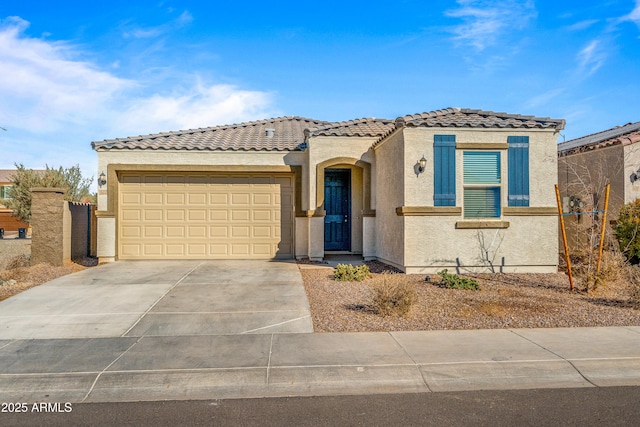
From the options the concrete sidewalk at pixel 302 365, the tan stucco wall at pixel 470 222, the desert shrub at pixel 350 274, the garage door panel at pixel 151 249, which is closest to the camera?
the concrete sidewalk at pixel 302 365

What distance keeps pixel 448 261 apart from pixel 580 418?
24.3 ft

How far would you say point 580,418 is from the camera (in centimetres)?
439

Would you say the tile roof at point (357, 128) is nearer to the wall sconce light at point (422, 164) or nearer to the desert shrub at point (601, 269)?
the wall sconce light at point (422, 164)

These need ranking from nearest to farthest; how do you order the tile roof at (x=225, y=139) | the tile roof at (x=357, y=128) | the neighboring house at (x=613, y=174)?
the neighboring house at (x=613, y=174) → the tile roof at (x=357, y=128) → the tile roof at (x=225, y=139)

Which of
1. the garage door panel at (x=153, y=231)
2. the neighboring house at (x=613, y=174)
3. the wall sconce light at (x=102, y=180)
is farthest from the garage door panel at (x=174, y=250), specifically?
the neighboring house at (x=613, y=174)

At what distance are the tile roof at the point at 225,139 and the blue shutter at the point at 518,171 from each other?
630 cm

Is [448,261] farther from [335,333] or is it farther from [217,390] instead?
[217,390]

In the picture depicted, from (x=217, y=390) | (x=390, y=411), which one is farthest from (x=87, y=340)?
(x=390, y=411)

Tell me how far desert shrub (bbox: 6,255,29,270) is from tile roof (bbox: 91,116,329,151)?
12.2ft

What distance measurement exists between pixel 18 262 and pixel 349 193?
31.1ft

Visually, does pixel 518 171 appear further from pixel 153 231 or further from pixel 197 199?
pixel 153 231

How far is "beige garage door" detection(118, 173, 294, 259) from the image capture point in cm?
1471

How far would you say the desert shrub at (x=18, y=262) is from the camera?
40.3 ft

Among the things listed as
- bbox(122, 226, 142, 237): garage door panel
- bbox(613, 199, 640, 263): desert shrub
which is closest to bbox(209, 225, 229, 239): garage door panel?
bbox(122, 226, 142, 237): garage door panel
